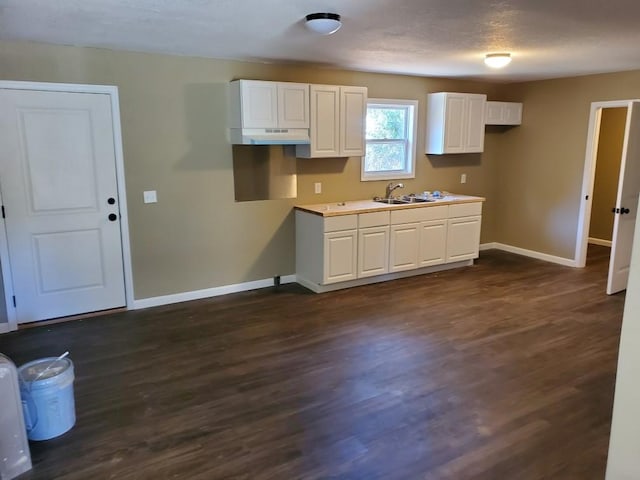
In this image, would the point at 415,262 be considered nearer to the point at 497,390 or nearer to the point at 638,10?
the point at 497,390

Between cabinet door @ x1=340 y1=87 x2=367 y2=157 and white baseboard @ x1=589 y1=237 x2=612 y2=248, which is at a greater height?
cabinet door @ x1=340 y1=87 x2=367 y2=157

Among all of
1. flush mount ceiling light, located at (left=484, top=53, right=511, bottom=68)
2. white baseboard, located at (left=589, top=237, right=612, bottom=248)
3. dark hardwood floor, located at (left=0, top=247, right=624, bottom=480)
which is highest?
flush mount ceiling light, located at (left=484, top=53, right=511, bottom=68)

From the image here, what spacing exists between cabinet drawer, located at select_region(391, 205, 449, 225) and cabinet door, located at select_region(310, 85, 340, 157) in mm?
985

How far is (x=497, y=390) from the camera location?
120 inches

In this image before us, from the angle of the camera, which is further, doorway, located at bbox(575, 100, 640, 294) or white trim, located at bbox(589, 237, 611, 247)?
white trim, located at bbox(589, 237, 611, 247)

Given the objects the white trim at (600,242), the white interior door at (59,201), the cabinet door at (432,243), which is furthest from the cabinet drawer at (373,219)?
the white trim at (600,242)

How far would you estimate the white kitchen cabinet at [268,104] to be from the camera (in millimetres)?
4465

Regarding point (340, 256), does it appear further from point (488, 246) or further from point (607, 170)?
point (607, 170)

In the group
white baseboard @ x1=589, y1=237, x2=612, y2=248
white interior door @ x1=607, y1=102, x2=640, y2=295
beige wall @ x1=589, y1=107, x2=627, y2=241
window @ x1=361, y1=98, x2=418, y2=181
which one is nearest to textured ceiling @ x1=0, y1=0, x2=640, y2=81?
white interior door @ x1=607, y1=102, x2=640, y2=295

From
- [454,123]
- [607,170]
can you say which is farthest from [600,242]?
[454,123]

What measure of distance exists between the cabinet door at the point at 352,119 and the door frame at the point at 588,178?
2806 millimetres

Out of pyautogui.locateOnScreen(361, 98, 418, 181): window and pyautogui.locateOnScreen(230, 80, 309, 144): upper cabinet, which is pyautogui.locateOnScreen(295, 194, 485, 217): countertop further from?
pyautogui.locateOnScreen(230, 80, 309, 144): upper cabinet

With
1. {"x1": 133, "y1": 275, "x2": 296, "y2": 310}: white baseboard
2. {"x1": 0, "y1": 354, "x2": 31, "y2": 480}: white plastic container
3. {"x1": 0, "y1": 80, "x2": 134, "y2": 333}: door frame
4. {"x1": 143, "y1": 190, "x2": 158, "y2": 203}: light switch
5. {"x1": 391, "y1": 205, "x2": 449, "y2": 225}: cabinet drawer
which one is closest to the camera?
{"x1": 0, "y1": 354, "x2": 31, "y2": 480}: white plastic container

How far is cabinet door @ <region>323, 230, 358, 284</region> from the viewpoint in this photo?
489cm
